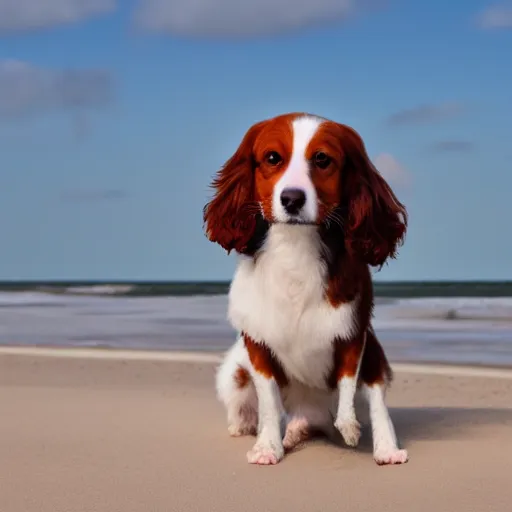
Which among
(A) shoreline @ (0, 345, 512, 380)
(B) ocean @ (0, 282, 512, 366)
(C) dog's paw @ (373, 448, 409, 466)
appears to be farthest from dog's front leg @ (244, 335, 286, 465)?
(B) ocean @ (0, 282, 512, 366)

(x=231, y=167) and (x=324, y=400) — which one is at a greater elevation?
(x=231, y=167)

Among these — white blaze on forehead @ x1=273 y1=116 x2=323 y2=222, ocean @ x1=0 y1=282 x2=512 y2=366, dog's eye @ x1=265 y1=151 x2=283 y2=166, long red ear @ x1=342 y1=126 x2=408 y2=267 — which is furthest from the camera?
ocean @ x1=0 y1=282 x2=512 y2=366

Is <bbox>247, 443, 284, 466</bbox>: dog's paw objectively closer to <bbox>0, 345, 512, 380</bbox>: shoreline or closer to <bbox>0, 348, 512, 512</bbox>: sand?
<bbox>0, 348, 512, 512</bbox>: sand

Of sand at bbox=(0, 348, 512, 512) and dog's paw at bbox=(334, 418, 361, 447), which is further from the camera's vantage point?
dog's paw at bbox=(334, 418, 361, 447)

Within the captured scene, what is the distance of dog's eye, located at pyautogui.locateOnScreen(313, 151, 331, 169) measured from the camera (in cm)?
381

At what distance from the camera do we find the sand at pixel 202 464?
362 centimetres

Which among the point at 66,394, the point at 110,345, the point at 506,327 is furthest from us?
the point at 506,327

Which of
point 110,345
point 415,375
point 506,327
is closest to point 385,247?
point 415,375

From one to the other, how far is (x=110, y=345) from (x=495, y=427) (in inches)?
271

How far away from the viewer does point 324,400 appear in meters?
4.39

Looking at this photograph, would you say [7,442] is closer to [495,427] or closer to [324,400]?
[324,400]

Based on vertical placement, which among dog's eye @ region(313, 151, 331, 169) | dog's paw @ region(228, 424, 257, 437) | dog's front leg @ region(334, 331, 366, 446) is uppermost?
dog's eye @ region(313, 151, 331, 169)

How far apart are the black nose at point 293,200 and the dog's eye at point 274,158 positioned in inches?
7.0

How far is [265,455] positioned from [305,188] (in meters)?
1.19
